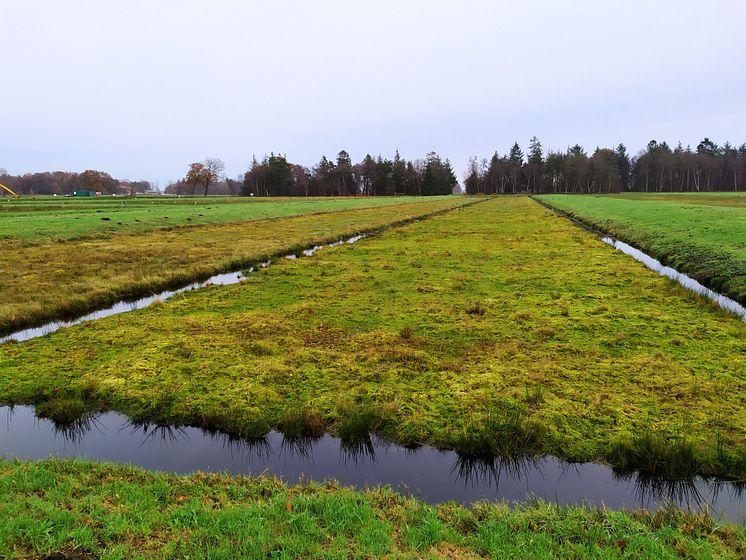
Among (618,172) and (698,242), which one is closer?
(698,242)

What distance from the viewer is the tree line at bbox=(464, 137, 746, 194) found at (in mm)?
136500

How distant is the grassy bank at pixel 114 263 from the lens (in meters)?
14.4

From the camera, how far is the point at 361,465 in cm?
631

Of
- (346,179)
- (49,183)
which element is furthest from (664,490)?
(49,183)

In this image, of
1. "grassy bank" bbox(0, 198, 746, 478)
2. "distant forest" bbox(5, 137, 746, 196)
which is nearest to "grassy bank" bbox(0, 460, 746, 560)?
"grassy bank" bbox(0, 198, 746, 478)

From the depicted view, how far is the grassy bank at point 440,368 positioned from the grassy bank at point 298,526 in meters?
1.55

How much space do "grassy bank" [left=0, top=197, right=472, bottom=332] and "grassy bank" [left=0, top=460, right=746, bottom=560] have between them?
10646 millimetres

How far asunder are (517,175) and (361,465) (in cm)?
16162

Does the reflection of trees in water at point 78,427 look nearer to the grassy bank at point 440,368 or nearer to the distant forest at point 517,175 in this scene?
the grassy bank at point 440,368

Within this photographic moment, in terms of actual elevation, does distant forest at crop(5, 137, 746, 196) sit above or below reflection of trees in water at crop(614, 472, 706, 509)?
above

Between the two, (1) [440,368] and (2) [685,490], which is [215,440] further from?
(2) [685,490]

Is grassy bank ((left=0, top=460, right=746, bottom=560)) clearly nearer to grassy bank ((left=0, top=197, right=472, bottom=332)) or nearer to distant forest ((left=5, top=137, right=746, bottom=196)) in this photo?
grassy bank ((left=0, top=197, right=472, bottom=332))

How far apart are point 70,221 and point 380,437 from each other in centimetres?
4051

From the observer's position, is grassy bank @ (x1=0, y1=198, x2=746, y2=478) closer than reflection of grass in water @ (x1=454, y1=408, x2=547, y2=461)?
No
